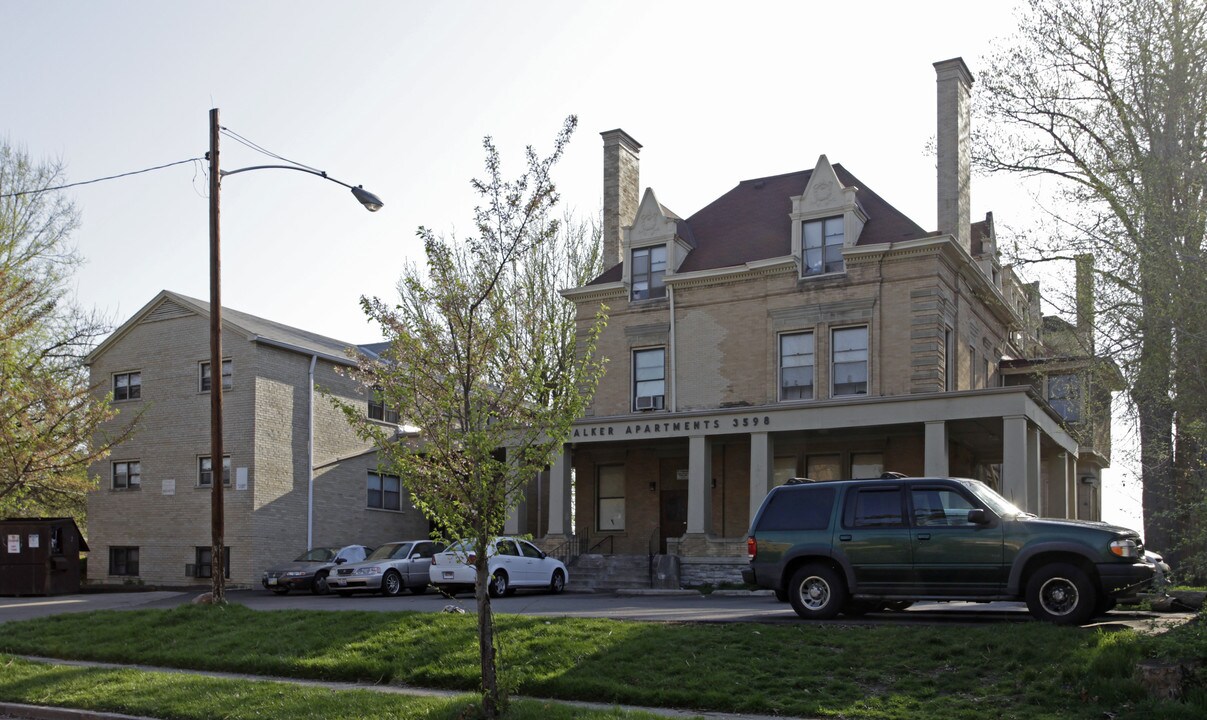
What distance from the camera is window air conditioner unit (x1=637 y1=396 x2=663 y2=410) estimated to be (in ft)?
111

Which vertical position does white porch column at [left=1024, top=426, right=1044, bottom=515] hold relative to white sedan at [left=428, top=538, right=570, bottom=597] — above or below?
above

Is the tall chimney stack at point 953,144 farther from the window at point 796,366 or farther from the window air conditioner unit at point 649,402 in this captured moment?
the window air conditioner unit at point 649,402

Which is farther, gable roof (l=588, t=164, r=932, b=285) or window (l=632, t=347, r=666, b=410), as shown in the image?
window (l=632, t=347, r=666, b=410)

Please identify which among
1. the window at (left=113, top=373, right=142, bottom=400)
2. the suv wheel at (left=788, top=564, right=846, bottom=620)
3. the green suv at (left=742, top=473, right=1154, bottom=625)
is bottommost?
the suv wheel at (left=788, top=564, right=846, bottom=620)

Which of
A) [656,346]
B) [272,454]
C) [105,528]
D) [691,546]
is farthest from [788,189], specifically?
[105,528]

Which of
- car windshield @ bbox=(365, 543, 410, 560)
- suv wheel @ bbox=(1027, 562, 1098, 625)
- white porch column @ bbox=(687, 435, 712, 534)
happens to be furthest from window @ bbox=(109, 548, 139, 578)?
suv wheel @ bbox=(1027, 562, 1098, 625)

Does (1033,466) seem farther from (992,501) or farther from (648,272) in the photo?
(992,501)

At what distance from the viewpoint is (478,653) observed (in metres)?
13.6

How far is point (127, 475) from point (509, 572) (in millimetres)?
17094

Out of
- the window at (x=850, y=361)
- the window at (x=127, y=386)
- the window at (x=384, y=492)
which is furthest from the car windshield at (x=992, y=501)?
the window at (x=127, y=386)

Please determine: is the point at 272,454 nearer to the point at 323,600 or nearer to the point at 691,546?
the point at 323,600

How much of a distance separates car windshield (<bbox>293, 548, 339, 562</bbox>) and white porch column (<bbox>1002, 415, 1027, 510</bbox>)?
60.2 feet

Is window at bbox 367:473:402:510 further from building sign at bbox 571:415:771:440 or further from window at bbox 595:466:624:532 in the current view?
building sign at bbox 571:415:771:440

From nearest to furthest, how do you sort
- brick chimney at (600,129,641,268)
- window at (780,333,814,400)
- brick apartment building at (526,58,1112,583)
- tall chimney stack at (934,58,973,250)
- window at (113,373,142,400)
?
1. brick apartment building at (526,58,1112,583)
2. window at (780,333,814,400)
3. tall chimney stack at (934,58,973,250)
4. window at (113,373,142,400)
5. brick chimney at (600,129,641,268)
